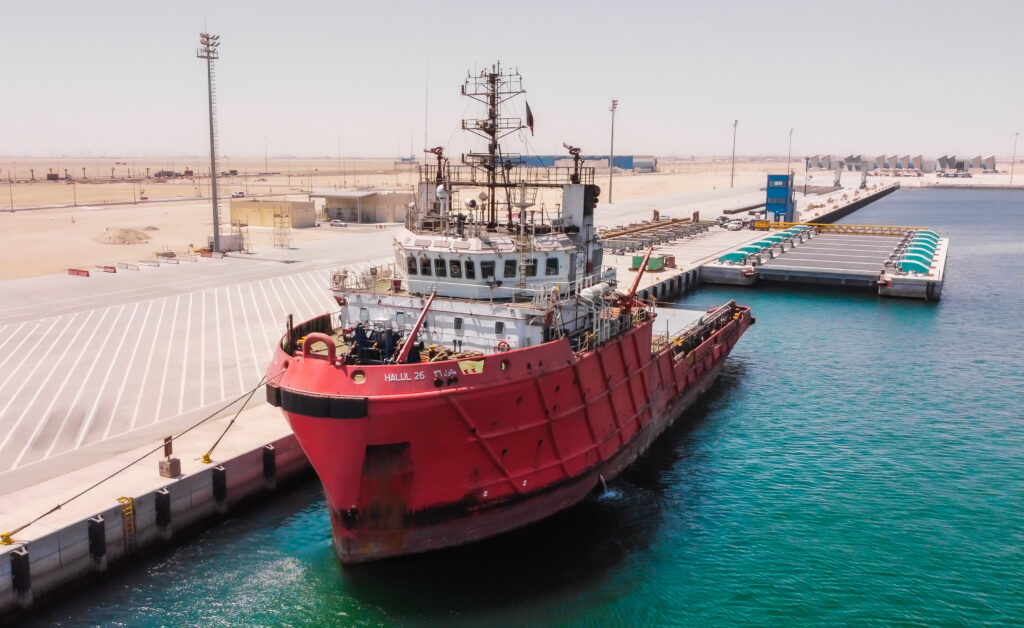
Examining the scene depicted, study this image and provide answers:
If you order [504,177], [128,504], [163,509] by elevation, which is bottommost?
[163,509]

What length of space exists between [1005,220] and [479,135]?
119902 mm

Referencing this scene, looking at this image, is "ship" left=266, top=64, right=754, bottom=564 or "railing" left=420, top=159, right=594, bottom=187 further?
"railing" left=420, top=159, right=594, bottom=187

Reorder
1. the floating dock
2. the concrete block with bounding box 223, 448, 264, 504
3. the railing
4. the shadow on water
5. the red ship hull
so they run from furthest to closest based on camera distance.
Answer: the floating dock → the railing → the concrete block with bounding box 223, 448, 264, 504 → the shadow on water → the red ship hull

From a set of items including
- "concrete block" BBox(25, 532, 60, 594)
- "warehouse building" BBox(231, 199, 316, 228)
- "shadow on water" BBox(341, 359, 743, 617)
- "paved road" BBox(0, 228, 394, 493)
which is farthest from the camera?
"warehouse building" BBox(231, 199, 316, 228)

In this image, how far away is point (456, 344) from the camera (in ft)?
66.5

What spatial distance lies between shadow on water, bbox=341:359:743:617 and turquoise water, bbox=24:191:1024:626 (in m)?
0.05

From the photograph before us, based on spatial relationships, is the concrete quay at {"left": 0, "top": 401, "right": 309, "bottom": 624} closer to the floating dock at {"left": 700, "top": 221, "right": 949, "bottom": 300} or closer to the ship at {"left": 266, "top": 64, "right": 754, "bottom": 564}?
the ship at {"left": 266, "top": 64, "right": 754, "bottom": 564}

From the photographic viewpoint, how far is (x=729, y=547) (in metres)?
20.2

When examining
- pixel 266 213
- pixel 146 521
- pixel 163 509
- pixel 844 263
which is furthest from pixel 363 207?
pixel 146 521

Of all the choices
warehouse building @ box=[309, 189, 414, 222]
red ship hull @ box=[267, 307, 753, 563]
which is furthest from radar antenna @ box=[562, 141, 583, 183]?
warehouse building @ box=[309, 189, 414, 222]

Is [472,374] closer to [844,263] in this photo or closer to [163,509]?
[163,509]

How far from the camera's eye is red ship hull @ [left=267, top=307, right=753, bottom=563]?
16.8 m

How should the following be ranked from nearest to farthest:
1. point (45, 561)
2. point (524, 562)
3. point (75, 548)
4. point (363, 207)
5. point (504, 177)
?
point (45, 561), point (75, 548), point (524, 562), point (504, 177), point (363, 207)

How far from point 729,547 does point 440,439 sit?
8478mm
